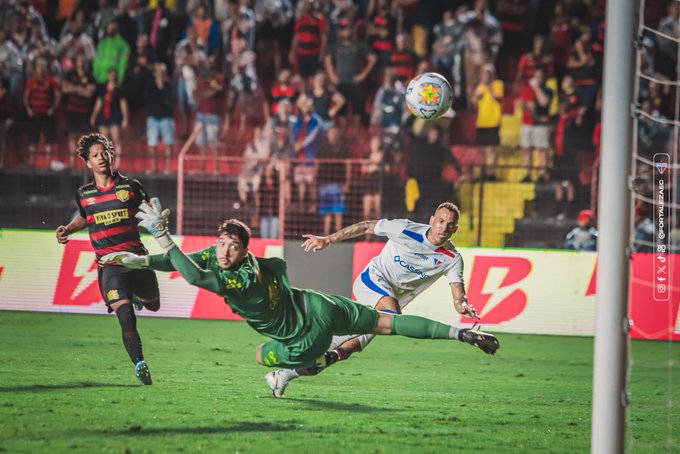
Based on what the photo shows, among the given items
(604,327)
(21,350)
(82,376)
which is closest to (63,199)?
(21,350)

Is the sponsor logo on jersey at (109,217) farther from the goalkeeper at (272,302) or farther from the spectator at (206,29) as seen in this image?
the spectator at (206,29)

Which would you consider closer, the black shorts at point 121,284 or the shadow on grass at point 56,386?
the shadow on grass at point 56,386

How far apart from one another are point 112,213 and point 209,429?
260cm

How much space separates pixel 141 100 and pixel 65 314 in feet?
14.8

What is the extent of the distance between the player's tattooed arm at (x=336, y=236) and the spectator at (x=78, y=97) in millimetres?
8881

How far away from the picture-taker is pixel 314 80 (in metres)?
16.1

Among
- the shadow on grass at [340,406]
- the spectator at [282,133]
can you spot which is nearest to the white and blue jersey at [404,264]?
the shadow on grass at [340,406]

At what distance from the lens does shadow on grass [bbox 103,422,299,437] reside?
6.41 m

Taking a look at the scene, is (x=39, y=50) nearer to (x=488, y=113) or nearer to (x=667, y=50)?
(x=488, y=113)

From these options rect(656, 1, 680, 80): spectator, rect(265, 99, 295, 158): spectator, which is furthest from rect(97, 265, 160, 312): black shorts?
rect(656, 1, 680, 80): spectator

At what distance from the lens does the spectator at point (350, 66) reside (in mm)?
16359

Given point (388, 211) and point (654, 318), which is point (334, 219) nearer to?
point (388, 211)

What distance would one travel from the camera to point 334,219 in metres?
14.5

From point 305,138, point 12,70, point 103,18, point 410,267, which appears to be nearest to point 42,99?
point 12,70
